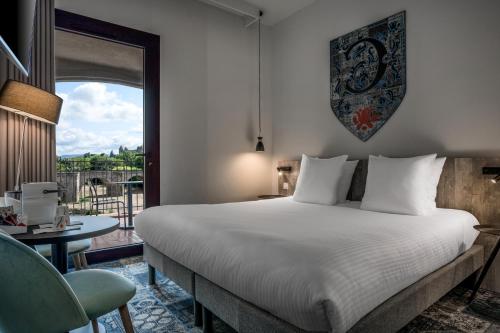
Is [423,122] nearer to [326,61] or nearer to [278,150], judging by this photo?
[326,61]

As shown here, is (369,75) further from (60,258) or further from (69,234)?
(60,258)

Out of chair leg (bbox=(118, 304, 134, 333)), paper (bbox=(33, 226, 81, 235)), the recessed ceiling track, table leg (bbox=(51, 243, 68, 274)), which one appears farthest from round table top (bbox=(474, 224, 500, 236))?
the recessed ceiling track

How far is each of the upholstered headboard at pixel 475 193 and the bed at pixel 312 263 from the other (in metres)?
0.15

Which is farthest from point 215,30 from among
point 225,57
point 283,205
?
point 283,205

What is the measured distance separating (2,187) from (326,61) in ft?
11.9

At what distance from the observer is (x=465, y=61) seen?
8.41 ft

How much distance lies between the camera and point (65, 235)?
1.48 m

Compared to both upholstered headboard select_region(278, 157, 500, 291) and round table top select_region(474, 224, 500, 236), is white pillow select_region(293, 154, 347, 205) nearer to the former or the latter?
upholstered headboard select_region(278, 157, 500, 291)

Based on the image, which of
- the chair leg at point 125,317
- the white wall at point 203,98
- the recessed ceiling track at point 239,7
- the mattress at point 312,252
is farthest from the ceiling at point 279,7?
the chair leg at point 125,317

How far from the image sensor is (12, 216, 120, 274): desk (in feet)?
Result: 4.69

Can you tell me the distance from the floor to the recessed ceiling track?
302 cm

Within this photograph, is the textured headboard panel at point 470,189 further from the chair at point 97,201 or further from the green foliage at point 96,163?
the chair at point 97,201

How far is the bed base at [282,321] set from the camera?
49.5 inches

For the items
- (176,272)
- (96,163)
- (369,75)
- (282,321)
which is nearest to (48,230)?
(176,272)
